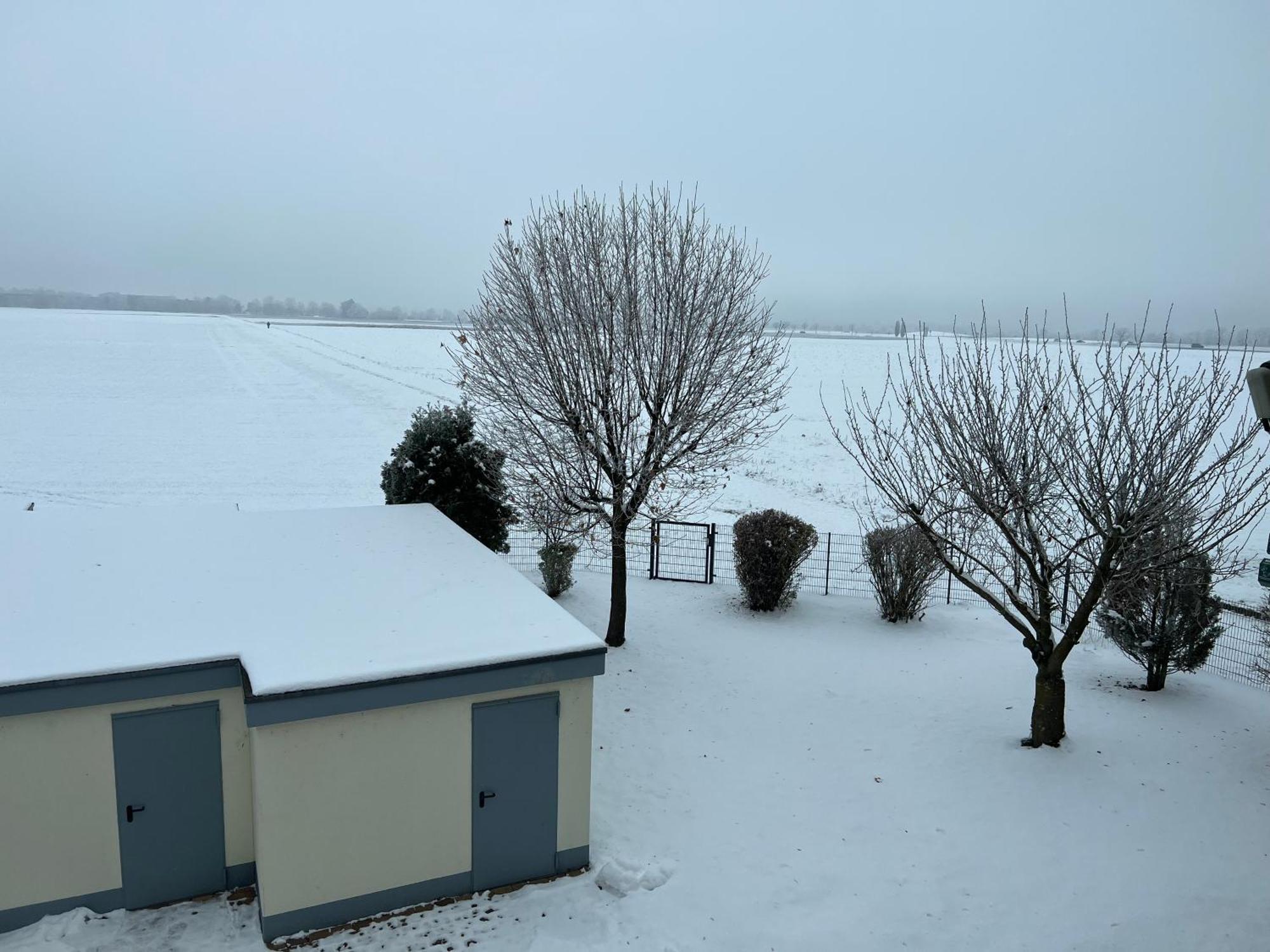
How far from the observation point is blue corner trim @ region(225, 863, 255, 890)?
732 cm

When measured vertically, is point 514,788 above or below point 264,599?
below

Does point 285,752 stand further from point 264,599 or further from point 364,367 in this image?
point 364,367

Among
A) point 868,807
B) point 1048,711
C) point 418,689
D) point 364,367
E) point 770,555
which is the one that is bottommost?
point 868,807

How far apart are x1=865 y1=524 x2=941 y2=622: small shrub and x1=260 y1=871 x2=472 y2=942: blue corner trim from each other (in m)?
9.85

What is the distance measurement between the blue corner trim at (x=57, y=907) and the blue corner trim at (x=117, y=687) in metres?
1.64

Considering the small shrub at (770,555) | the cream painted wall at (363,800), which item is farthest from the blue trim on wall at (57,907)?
the small shrub at (770,555)

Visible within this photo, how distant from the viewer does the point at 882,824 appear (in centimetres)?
862

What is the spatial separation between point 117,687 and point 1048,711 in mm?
9475

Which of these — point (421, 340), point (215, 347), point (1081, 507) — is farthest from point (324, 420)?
point (421, 340)

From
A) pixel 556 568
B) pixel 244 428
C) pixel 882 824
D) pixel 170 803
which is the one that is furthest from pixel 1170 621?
pixel 244 428

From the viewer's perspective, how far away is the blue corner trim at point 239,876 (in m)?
7.32

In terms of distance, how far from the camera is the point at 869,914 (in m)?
7.25

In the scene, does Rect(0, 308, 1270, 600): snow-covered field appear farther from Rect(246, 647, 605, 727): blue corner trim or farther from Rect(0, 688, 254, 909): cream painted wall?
Rect(246, 647, 605, 727): blue corner trim

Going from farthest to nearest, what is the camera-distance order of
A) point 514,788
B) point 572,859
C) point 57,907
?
point 572,859
point 514,788
point 57,907
